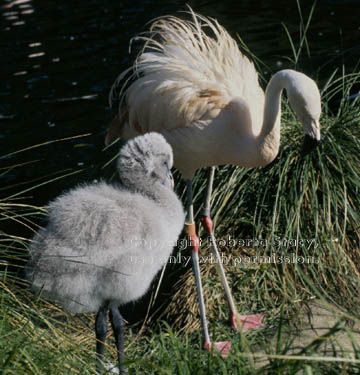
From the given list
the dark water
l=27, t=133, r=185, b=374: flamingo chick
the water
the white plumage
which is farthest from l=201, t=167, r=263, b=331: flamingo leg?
the dark water

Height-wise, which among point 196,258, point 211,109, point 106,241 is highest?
point 106,241

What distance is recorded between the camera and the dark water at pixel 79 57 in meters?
7.66

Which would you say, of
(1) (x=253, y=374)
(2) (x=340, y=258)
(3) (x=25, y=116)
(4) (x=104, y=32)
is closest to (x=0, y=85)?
(3) (x=25, y=116)


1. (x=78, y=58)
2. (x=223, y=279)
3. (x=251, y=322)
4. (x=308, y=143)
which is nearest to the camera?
(x=308, y=143)

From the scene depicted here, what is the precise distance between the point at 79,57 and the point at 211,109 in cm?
676

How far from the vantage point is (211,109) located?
4.14 metres

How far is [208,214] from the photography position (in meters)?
4.50

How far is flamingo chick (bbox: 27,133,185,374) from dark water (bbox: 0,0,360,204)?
2.99 meters

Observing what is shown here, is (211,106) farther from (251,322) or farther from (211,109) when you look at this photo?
(251,322)

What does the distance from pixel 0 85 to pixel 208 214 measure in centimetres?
610

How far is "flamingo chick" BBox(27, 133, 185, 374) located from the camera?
117 inches

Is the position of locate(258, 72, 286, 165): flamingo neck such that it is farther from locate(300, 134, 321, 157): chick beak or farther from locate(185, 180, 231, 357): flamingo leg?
locate(185, 180, 231, 357): flamingo leg

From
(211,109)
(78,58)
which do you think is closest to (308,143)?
(211,109)

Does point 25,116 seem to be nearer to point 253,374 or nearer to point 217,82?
point 217,82
